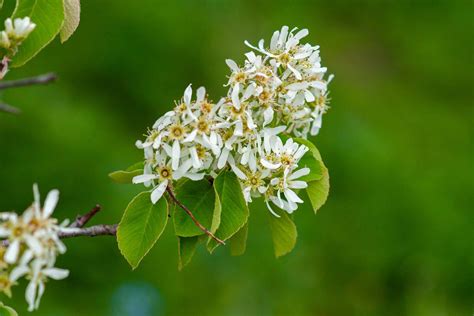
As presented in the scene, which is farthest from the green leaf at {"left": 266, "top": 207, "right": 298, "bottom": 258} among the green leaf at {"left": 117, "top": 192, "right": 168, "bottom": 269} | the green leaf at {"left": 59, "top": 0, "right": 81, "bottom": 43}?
the green leaf at {"left": 59, "top": 0, "right": 81, "bottom": 43}

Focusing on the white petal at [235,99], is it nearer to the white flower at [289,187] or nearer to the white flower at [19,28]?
the white flower at [289,187]

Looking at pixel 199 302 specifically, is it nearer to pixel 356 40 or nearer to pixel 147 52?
pixel 147 52

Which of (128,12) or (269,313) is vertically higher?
(128,12)

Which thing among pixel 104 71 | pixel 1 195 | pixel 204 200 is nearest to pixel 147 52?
pixel 104 71

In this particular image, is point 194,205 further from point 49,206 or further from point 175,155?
point 49,206

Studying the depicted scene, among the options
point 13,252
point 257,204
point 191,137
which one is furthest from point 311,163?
point 257,204

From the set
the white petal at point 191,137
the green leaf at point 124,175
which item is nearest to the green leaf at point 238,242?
the green leaf at point 124,175

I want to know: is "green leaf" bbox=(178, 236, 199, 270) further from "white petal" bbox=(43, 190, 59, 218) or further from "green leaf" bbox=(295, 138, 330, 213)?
"white petal" bbox=(43, 190, 59, 218)
